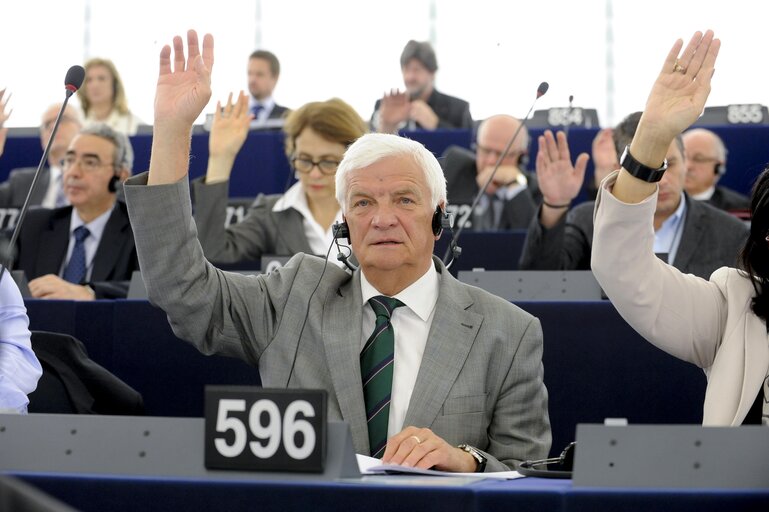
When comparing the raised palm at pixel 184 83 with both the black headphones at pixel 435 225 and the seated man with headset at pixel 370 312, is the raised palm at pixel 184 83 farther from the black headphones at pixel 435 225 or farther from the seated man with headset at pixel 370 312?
the black headphones at pixel 435 225

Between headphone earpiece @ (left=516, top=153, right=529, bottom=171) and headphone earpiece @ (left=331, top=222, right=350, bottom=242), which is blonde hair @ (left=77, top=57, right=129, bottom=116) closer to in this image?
headphone earpiece @ (left=516, top=153, right=529, bottom=171)

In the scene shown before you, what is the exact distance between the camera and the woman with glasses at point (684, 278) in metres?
1.82

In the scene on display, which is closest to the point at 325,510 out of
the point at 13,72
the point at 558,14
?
the point at 13,72

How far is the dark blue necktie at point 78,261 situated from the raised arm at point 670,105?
2421mm

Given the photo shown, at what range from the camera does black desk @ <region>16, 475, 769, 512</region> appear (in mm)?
1308

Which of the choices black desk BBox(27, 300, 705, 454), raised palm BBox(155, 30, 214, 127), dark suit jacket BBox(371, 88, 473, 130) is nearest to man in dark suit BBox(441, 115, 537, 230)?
dark suit jacket BBox(371, 88, 473, 130)

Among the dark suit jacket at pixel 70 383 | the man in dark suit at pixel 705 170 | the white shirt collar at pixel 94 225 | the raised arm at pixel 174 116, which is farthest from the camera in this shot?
the man in dark suit at pixel 705 170

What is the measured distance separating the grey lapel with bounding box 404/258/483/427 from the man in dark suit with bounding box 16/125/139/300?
1.84 meters

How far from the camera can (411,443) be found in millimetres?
1807

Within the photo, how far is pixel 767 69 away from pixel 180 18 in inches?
166

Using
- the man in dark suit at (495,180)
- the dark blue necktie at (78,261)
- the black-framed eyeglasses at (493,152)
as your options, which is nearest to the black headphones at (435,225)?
the dark blue necktie at (78,261)

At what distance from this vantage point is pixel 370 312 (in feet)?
7.15

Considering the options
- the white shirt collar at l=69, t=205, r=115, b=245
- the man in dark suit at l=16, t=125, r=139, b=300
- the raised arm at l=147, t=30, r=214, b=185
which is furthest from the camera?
the white shirt collar at l=69, t=205, r=115, b=245

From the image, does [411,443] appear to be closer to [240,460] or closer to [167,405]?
[240,460]
